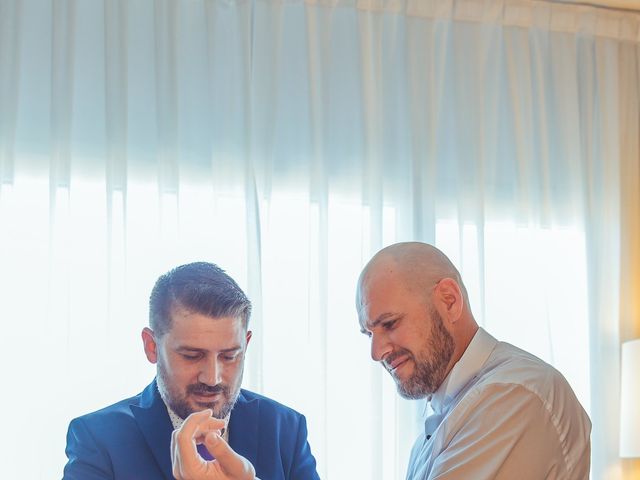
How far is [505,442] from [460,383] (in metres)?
0.31

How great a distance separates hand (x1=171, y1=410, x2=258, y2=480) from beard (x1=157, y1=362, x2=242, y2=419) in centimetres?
21

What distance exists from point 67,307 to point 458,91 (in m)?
1.77

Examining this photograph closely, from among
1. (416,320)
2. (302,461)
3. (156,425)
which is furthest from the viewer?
(416,320)

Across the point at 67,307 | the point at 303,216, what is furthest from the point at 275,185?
the point at 67,307

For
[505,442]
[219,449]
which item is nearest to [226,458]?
[219,449]

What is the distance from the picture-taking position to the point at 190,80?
386 centimetres

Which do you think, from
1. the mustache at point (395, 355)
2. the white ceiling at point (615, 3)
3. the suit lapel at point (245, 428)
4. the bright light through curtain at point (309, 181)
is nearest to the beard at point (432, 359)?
the mustache at point (395, 355)

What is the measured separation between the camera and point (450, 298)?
2.72 m

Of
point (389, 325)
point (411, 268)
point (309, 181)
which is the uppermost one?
point (309, 181)

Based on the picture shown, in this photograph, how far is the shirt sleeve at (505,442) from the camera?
236 centimetres

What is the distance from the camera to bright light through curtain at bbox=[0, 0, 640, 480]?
141 inches

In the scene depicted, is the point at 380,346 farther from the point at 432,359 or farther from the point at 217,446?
the point at 217,446

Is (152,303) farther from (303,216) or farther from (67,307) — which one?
(303,216)

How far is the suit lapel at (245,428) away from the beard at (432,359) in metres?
0.42
